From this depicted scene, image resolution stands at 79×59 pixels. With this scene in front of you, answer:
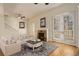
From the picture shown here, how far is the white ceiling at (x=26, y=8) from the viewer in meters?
1.88

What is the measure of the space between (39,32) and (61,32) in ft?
1.68

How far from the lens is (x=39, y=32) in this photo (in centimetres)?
203

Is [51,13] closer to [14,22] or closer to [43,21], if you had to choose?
[43,21]

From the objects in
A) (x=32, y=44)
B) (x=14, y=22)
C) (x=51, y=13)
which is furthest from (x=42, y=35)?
(x=14, y=22)

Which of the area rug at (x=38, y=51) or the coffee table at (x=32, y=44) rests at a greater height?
the coffee table at (x=32, y=44)

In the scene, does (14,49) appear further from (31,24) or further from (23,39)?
(31,24)

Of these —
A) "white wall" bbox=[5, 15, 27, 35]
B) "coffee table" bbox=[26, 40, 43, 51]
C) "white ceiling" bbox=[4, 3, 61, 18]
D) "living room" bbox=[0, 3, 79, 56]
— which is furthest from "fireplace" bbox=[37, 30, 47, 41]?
"white ceiling" bbox=[4, 3, 61, 18]

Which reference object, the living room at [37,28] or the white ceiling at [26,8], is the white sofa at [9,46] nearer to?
the living room at [37,28]

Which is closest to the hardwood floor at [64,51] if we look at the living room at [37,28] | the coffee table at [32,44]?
the living room at [37,28]

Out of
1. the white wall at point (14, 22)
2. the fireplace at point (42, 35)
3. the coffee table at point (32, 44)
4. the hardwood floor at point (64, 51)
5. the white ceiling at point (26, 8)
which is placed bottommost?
the hardwood floor at point (64, 51)

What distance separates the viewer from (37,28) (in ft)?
6.68

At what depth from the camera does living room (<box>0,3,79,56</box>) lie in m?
1.88

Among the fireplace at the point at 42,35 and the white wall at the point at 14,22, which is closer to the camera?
the white wall at the point at 14,22

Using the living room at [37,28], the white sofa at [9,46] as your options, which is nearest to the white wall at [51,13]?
the living room at [37,28]
